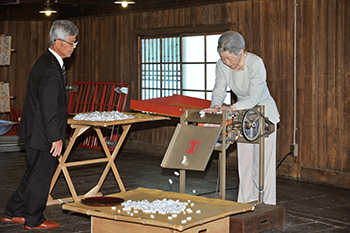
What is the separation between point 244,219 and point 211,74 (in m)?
4.07

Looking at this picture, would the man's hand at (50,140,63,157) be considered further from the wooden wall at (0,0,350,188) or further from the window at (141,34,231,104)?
the window at (141,34,231,104)

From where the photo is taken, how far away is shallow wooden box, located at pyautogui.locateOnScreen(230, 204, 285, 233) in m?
3.75

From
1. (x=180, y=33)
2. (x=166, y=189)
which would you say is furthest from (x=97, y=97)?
(x=166, y=189)

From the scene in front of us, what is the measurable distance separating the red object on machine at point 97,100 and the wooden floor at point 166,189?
60 centimetres

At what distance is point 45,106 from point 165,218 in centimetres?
147

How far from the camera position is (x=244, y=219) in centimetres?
374

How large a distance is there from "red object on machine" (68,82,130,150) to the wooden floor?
1.98 feet

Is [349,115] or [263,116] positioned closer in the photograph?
[263,116]

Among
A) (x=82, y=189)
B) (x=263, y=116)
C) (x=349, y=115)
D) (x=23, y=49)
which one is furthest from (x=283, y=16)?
(x=23, y=49)

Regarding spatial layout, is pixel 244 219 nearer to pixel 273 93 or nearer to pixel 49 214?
pixel 49 214


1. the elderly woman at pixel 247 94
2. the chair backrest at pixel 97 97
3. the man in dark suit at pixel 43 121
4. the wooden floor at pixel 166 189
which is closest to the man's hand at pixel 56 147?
the man in dark suit at pixel 43 121

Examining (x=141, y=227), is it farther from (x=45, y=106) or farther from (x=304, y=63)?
(x=304, y=63)

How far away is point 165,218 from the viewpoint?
315cm

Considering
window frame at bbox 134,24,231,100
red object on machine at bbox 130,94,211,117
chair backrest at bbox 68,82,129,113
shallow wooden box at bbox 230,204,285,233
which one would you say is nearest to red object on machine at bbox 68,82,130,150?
chair backrest at bbox 68,82,129,113
